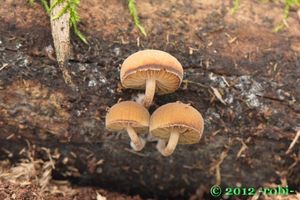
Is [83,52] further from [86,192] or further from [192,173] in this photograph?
[192,173]

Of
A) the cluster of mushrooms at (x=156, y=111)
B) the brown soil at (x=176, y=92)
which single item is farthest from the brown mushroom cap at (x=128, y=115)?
the brown soil at (x=176, y=92)

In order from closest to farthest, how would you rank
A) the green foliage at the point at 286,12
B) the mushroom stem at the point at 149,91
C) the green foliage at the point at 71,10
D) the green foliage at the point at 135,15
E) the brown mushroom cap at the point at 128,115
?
the brown mushroom cap at the point at 128,115 < the mushroom stem at the point at 149,91 < the green foliage at the point at 71,10 < the green foliage at the point at 135,15 < the green foliage at the point at 286,12

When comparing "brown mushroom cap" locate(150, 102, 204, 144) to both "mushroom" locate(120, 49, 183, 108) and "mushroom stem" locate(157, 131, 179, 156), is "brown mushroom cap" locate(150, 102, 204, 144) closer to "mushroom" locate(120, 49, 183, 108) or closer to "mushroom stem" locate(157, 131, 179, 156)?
"mushroom stem" locate(157, 131, 179, 156)

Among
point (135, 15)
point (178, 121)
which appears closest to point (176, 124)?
point (178, 121)

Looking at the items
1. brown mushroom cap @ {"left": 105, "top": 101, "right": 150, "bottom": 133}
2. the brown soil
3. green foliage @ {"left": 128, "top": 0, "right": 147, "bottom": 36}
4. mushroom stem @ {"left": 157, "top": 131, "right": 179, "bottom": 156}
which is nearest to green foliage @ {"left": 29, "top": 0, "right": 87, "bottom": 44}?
the brown soil

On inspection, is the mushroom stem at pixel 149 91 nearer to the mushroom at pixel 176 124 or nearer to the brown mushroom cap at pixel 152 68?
the brown mushroom cap at pixel 152 68

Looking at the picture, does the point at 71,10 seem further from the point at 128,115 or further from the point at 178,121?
the point at 178,121
